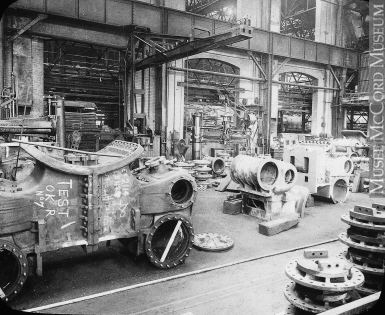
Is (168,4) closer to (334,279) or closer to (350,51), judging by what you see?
(350,51)

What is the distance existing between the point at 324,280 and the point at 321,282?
0.08 m

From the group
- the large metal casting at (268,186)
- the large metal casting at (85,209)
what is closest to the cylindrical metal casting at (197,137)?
the large metal casting at (268,186)

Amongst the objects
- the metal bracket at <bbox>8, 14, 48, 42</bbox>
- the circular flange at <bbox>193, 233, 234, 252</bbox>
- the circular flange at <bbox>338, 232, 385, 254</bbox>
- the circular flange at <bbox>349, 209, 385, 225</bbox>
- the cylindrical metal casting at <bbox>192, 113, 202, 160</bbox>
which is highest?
the metal bracket at <bbox>8, 14, 48, 42</bbox>

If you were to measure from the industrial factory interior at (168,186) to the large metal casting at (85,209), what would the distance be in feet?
0.05

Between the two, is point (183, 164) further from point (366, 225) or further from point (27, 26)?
point (366, 225)

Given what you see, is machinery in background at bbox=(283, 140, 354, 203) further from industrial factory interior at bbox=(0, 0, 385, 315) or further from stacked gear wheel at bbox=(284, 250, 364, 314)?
stacked gear wheel at bbox=(284, 250, 364, 314)

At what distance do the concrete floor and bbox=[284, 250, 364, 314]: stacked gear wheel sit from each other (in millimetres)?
937

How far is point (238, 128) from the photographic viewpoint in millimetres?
15617

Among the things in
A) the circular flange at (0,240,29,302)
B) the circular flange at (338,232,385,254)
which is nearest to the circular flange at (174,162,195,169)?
the circular flange at (0,240,29,302)

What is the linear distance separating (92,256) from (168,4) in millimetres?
11791

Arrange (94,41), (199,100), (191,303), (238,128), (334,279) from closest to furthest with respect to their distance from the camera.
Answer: (334,279)
(191,303)
(94,41)
(238,128)
(199,100)

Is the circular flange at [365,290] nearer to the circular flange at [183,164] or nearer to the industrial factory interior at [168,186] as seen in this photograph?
the industrial factory interior at [168,186]

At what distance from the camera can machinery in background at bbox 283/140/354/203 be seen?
8.33 m

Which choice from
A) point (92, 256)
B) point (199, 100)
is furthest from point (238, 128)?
point (92, 256)
